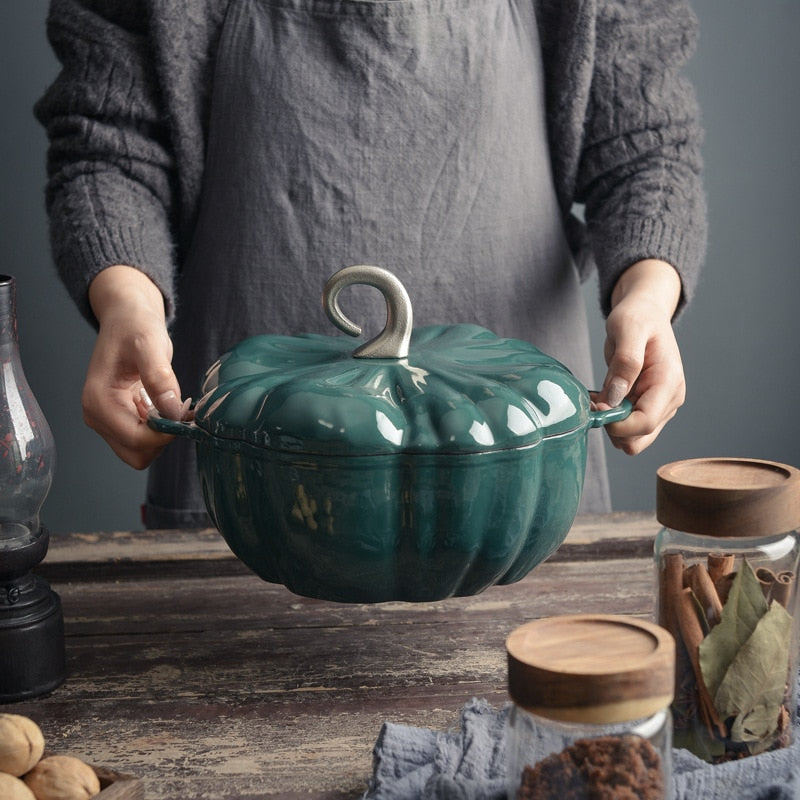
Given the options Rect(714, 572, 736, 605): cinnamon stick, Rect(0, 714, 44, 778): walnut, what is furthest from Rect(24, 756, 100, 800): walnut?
Rect(714, 572, 736, 605): cinnamon stick

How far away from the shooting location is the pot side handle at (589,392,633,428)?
2.43 feet

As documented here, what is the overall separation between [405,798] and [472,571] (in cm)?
15

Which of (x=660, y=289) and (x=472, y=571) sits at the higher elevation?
(x=660, y=289)

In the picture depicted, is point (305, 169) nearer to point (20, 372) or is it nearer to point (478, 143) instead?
point (478, 143)

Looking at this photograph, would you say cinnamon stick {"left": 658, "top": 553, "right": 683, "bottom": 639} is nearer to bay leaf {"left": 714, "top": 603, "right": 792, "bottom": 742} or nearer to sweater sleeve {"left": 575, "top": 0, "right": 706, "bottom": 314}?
bay leaf {"left": 714, "top": 603, "right": 792, "bottom": 742}

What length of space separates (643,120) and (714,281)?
3.21ft

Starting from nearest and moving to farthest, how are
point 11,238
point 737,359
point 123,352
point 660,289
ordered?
point 123,352
point 660,289
point 11,238
point 737,359

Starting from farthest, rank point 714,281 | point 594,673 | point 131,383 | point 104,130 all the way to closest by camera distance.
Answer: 1. point 714,281
2. point 104,130
3. point 131,383
4. point 594,673

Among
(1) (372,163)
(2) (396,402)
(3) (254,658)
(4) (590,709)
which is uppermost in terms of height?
(1) (372,163)

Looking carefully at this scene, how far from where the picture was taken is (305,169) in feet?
3.76

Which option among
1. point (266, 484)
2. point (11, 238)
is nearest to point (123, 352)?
point (266, 484)

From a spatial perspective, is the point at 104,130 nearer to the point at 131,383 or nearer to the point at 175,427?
the point at 131,383

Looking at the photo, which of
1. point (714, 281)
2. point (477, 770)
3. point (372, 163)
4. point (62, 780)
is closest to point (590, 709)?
point (477, 770)

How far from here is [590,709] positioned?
1.61ft
